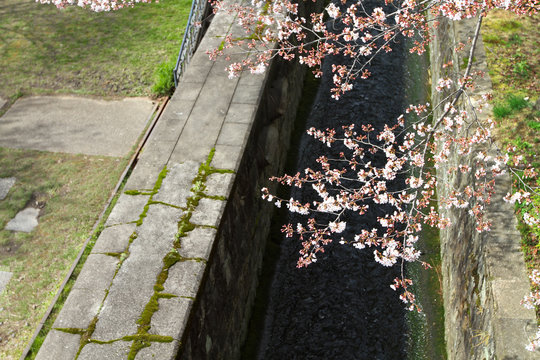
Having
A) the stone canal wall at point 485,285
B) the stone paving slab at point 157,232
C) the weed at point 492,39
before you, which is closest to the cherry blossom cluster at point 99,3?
the weed at point 492,39

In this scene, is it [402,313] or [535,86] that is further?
[535,86]

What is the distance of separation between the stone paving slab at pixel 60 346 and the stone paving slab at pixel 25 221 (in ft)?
10.6

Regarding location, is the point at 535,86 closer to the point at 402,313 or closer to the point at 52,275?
the point at 402,313

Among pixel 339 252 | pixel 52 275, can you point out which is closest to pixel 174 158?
pixel 52 275

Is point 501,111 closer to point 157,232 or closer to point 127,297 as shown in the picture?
point 157,232

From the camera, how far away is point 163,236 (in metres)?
5.43

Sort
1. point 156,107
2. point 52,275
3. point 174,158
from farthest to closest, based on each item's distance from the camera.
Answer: point 156,107, point 52,275, point 174,158

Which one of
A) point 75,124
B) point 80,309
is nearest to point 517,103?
point 80,309

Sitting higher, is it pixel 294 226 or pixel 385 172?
pixel 385 172

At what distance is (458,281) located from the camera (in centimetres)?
668

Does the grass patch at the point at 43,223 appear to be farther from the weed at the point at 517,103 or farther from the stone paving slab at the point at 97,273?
the weed at the point at 517,103

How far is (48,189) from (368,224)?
191 inches


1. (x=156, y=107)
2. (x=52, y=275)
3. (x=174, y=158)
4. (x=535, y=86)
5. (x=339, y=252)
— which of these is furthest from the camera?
(x=156, y=107)

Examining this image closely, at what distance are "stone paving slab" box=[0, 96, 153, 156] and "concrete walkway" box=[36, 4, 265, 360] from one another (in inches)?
85.3
